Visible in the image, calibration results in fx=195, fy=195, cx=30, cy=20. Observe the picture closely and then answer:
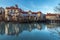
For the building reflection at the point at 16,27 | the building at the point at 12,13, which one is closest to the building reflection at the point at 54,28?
the building reflection at the point at 16,27

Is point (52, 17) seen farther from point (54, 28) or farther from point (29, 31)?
point (29, 31)

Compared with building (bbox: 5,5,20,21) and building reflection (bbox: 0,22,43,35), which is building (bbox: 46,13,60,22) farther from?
building (bbox: 5,5,20,21)

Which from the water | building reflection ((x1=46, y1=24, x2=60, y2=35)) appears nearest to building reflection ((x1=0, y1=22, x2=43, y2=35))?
the water

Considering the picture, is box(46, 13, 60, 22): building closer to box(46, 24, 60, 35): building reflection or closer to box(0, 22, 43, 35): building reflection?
box(46, 24, 60, 35): building reflection

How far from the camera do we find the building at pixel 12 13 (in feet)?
10.6

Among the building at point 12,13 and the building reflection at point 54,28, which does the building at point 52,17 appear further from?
the building at point 12,13

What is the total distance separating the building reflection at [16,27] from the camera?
324 cm

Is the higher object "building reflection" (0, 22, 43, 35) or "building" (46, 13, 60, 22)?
"building" (46, 13, 60, 22)

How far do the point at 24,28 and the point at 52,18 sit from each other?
1.64 ft

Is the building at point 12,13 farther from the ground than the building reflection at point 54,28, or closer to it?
farther from the ground

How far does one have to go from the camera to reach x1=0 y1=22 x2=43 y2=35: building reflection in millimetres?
3240

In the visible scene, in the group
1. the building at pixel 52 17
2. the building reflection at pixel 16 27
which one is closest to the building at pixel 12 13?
the building reflection at pixel 16 27

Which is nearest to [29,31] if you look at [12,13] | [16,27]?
[16,27]

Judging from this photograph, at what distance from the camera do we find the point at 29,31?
3225mm
